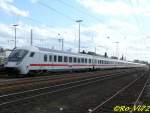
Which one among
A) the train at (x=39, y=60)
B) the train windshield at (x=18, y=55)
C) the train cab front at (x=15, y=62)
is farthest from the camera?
the train windshield at (x=18, y=55)

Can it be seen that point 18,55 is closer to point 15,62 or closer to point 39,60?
point 15,62

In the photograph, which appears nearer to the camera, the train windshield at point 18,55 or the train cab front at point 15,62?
the train cab front at point 15,62

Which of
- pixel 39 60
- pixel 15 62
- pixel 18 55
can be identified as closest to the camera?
pixel 15 62

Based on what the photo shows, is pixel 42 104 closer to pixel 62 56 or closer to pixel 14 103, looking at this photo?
pixel 14 103

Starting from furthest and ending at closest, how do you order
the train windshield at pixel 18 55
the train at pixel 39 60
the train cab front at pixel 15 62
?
the train windshield at pixel 18 55
the train at pixel 39 60
the train cab front at pixel 15 62

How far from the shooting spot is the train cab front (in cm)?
3209

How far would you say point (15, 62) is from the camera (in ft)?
106

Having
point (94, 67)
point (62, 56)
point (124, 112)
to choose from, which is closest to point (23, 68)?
point (62, 56)

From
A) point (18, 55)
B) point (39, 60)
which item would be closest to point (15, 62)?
point (18, 55)

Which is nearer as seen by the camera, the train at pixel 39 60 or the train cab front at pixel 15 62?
the train cab front at pixel 15 62

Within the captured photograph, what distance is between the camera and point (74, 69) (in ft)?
162

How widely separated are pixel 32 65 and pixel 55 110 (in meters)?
21.9

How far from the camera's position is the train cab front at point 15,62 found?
32094mm

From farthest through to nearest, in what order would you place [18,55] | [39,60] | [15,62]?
1. [39,60]
2. [18,55]
3. [15,62]
